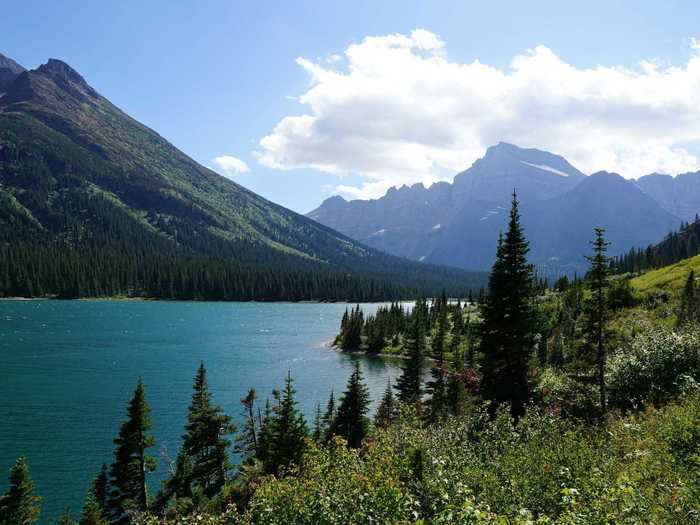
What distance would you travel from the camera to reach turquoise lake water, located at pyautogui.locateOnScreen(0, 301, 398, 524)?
53.9 meters

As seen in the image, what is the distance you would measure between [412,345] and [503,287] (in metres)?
35.9

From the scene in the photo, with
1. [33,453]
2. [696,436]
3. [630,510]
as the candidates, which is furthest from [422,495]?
[33,453]

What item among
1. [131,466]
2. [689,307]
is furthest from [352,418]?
[689,307]

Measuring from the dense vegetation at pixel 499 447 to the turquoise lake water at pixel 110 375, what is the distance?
951cm

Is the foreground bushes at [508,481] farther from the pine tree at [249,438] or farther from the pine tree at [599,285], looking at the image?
Answer: the pine tree at [249,438]

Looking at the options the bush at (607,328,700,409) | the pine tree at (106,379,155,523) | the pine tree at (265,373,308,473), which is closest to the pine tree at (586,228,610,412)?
the bush at (607,328,700,409)

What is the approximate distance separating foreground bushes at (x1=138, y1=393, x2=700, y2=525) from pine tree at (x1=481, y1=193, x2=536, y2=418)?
14.4 metres

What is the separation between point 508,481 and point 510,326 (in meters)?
22.2

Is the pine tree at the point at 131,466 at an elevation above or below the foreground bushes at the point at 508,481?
below

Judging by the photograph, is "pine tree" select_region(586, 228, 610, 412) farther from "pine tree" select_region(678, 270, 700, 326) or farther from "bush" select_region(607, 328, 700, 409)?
"pine tree" select_region(678, 270, 700, 326)

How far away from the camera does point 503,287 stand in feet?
121

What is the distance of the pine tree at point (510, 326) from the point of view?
35375mm

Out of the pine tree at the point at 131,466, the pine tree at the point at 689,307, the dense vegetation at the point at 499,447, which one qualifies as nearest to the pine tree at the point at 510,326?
the dense vegetation at the point at 499,447

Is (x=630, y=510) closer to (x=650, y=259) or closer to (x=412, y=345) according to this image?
(x=412, y=345)
